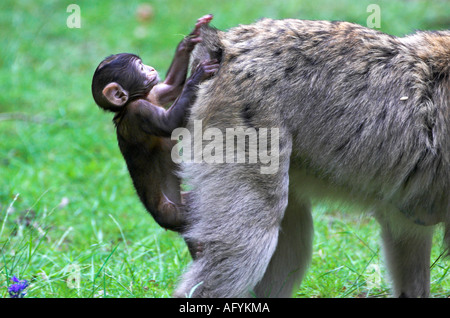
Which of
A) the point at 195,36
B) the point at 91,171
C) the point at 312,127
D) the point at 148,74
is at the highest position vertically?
the point at 195,36

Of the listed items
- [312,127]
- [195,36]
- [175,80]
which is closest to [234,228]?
[312,127]

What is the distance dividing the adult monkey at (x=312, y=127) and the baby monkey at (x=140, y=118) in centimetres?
33

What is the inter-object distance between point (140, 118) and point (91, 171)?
3408mm

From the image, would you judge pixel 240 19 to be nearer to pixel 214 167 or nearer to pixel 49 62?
pixel 49 62

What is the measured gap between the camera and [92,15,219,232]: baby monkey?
4168mm

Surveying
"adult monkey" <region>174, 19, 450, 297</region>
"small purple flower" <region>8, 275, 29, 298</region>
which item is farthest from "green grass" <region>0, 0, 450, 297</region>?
"adult monkey" <region>174, 19, 450, 297</region>

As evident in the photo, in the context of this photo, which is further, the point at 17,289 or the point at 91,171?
the point at 91,171

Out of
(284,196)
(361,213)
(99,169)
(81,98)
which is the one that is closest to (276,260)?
(361,213)

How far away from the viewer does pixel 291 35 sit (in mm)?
4008

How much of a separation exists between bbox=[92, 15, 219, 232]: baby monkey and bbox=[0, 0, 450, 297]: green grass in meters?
0.54

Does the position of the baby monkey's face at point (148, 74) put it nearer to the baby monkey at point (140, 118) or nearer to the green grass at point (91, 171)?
the baby monkey at point (140, 118)

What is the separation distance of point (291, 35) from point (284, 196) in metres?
1.00

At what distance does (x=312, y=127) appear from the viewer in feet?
12.8

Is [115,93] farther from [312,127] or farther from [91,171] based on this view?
[91,171]
